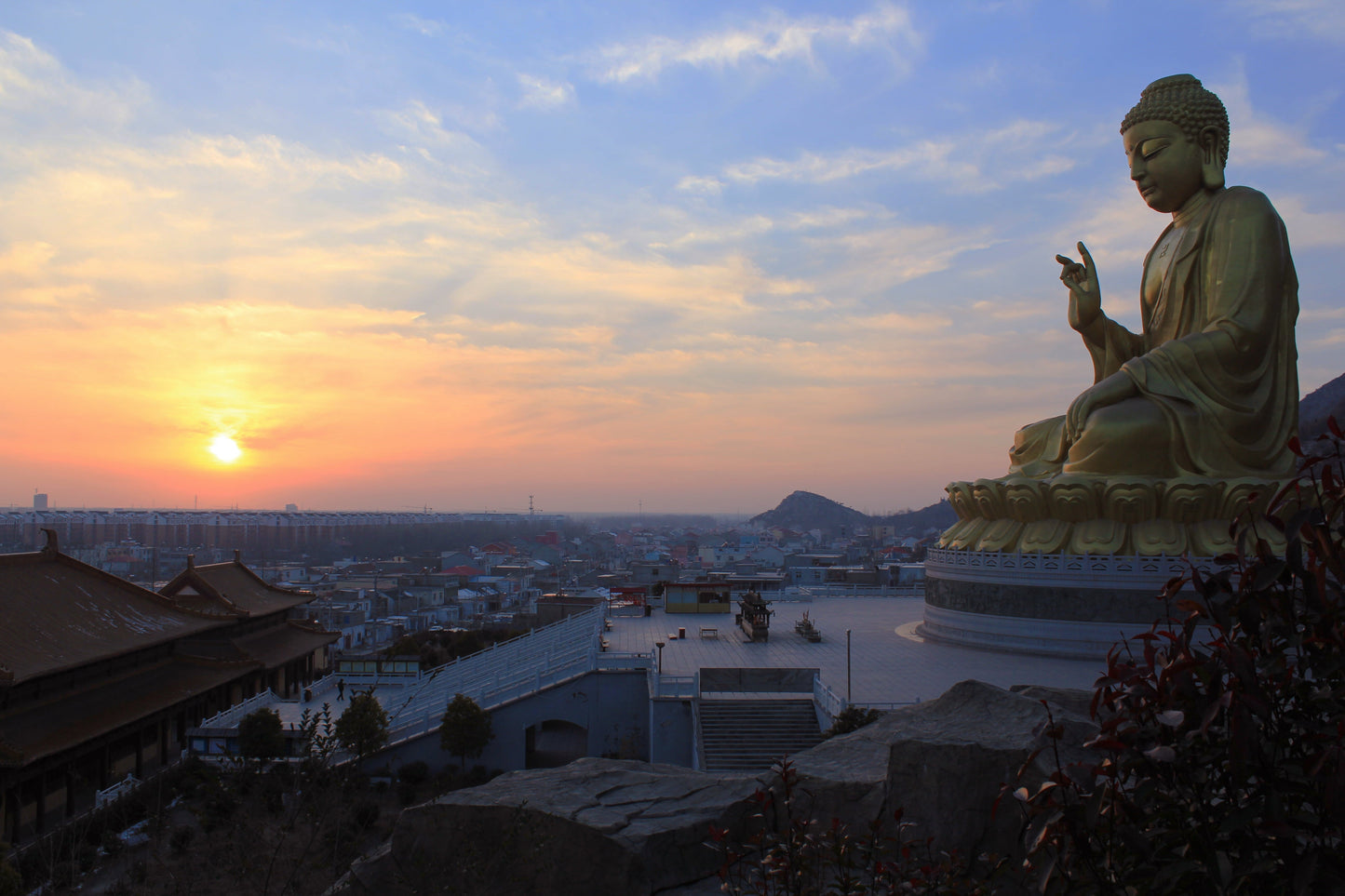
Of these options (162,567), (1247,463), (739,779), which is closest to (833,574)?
(1247,463)

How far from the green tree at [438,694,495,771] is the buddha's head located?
15430 millimetres

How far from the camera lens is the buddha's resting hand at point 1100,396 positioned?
16.3 m

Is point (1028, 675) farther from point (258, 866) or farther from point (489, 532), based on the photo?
point (489, 532)

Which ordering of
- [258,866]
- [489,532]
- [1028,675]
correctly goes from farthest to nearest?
[489,532] < [1028,675] < [258,866]

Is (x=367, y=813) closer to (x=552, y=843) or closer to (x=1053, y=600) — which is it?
(x=552, y=843)

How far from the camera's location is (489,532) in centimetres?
17675

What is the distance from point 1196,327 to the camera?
55.5 feet

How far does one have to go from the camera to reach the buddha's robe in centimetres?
1603

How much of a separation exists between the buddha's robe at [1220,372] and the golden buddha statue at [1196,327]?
Result: 0.9 inches

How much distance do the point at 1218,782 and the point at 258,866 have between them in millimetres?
5569

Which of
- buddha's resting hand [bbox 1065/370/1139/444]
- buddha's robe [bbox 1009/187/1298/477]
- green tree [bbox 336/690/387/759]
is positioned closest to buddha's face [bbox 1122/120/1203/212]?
buddha's robe [bbox 1009/187/1298/477]

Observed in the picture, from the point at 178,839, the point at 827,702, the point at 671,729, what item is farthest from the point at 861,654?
the point at 178,839

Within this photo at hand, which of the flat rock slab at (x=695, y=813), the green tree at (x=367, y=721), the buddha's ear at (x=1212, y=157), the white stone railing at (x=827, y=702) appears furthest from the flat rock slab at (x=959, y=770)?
the buddha's ear at (x=1212, y=157)

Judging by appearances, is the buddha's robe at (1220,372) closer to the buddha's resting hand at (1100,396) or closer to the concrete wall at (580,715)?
the buddha's resting hand at (1100,396)
